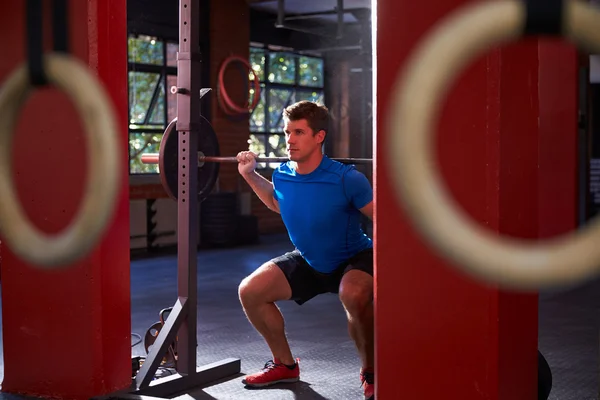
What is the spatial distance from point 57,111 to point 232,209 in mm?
6464

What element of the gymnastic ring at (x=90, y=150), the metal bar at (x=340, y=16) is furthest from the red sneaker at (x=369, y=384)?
the metal bar at (x=340, y=16)

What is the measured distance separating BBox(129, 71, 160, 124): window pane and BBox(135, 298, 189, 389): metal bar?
5.90m

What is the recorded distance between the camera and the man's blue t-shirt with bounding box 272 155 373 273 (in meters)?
3.21

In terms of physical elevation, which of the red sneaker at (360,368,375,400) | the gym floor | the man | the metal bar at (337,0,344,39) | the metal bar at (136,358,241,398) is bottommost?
the gym floor

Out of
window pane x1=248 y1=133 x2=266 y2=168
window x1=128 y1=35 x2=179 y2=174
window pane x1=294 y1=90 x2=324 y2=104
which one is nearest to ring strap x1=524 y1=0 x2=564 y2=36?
window x1=128 y1=35 x2=179 y2=174

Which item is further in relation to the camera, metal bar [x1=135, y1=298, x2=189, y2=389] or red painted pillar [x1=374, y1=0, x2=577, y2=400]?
metal bar [x1=135, y1=298, x2=189, y2=389]

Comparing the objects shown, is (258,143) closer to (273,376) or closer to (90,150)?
(273,376)

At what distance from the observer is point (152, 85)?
945 cm

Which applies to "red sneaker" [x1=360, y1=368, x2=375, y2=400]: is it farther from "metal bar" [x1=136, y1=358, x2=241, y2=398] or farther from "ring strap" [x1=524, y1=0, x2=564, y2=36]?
"ring strap" [x1=524, y1=0, x2=564, y2=36]

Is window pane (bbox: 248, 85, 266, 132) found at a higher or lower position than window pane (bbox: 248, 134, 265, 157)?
higher

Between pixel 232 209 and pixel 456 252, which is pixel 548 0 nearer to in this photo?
pixel 456 252

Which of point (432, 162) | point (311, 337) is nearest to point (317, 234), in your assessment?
point (311, 337)

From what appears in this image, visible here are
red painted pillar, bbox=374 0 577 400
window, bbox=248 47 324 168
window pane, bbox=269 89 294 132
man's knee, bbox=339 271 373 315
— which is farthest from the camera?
window pane, bbox=269 89 294 132

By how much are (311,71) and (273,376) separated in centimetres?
945
